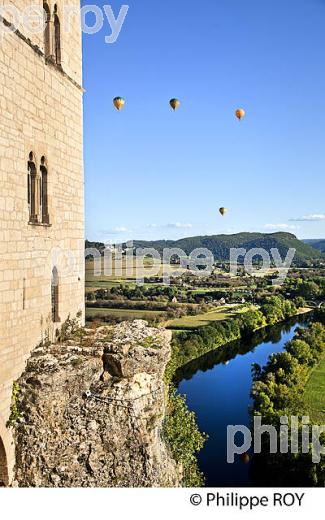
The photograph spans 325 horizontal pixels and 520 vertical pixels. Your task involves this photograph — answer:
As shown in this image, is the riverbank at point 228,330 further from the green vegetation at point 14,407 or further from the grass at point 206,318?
the green vegetation at point 14,407

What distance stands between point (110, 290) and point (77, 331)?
22.8 metres

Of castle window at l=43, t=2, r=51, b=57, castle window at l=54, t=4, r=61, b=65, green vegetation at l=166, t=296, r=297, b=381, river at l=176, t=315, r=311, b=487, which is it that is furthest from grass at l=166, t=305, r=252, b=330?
castle window at l=43, t=2, r=51, b=57

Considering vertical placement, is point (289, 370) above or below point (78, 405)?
below

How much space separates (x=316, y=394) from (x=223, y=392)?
3.83 metres

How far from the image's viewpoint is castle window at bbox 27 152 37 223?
15.4 ft

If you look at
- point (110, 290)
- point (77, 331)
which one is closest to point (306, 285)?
point (110, 290)

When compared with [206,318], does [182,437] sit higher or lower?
higher

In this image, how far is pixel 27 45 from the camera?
15.0 feet

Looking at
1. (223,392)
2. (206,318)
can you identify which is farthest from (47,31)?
(206,318)

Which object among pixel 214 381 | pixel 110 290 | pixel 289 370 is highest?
pixel 110 290

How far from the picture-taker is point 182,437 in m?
6.88

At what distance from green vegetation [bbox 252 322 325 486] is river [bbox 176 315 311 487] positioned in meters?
0.89

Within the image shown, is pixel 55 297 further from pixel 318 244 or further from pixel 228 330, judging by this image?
pixel 318 244

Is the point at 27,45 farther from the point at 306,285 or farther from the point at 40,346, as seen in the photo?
the point at 306,285
